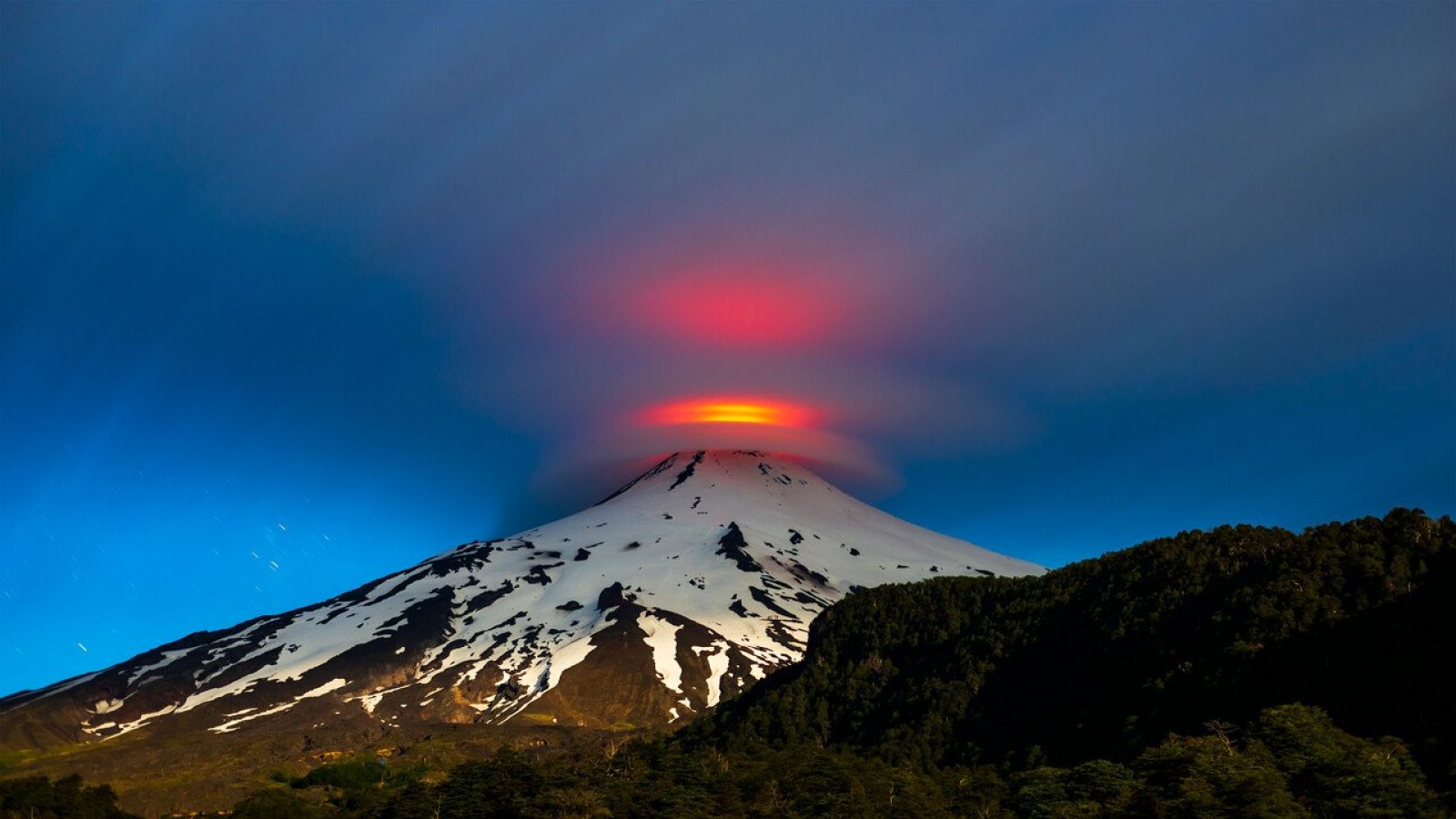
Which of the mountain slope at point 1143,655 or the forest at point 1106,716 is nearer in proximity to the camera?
the forest at point 1106,716

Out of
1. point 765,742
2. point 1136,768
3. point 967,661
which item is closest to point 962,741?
point 967,661

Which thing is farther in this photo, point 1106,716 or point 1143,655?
point 1143,655

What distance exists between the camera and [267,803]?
108 m

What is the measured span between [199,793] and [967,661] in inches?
4133

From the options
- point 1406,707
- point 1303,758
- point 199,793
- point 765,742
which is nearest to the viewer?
point 1303,758

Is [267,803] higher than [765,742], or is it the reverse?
Result: [765,742]

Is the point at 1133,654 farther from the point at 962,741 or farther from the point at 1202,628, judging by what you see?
the point at 962,741

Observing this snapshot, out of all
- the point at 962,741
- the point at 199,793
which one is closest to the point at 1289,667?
the point at 962,741

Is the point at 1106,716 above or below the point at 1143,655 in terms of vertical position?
below

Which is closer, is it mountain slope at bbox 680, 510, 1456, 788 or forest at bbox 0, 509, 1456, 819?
forest at bbox 0, 509, 1456, 819

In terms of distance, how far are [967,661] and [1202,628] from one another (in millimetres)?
30392

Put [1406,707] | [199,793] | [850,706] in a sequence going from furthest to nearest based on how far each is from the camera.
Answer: [199,793], [850,706], [1406,707]

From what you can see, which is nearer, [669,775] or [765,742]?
[669,775]

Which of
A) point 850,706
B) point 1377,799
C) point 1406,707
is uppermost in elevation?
point 850,706
